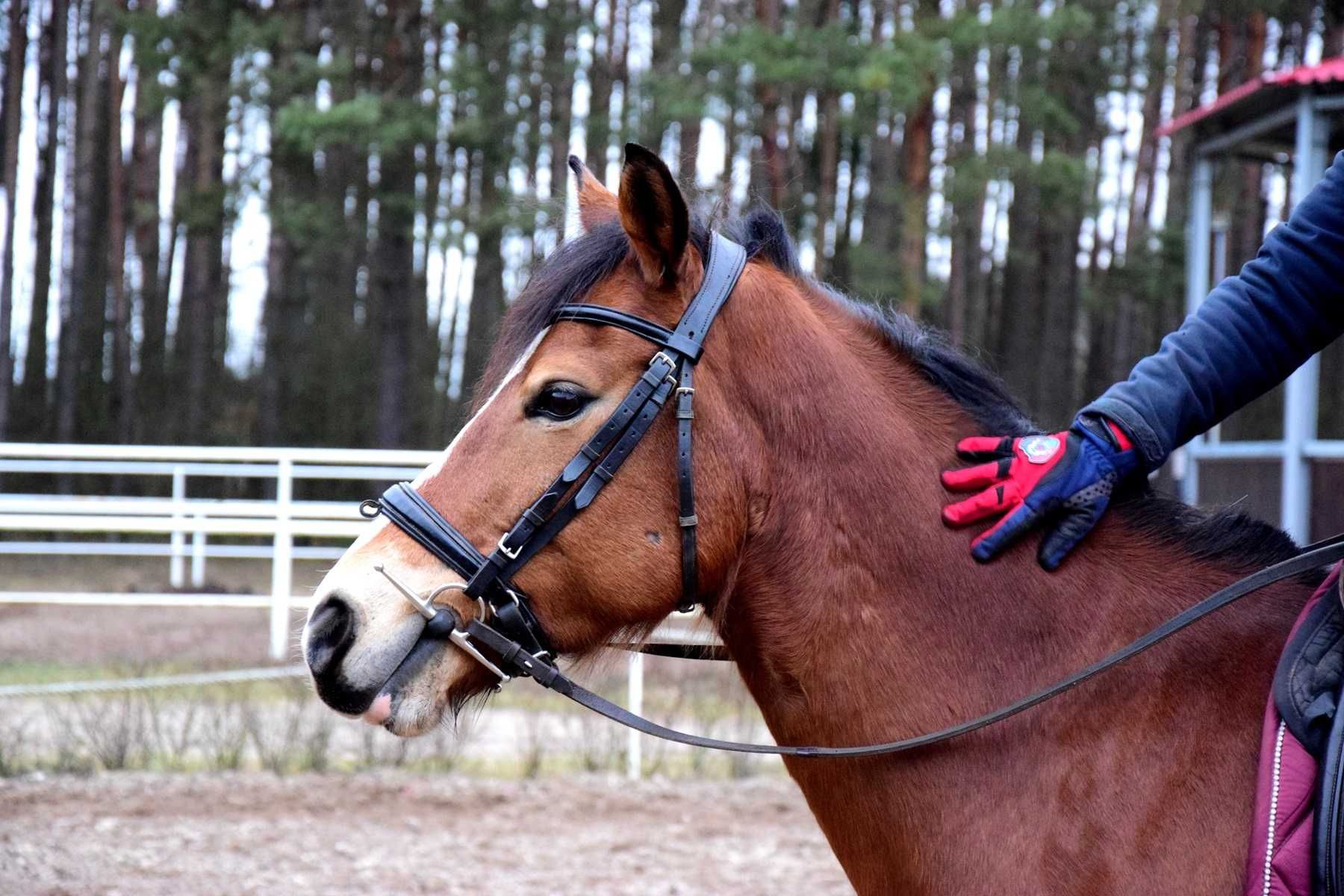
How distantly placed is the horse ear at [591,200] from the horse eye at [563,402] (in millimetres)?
406

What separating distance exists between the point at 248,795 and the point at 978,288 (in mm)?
21315

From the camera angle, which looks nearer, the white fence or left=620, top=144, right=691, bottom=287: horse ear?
left=620, top=144, right=691, bottom=287: horse ear

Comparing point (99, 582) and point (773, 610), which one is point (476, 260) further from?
point (773, 610)

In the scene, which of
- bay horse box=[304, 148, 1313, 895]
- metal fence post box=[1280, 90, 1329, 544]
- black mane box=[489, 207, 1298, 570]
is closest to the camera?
bay horse box=[304, 148, 1313, 895]

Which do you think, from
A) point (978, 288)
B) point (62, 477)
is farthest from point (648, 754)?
point (978, 288)

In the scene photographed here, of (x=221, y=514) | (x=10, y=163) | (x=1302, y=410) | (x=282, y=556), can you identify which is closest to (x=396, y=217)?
(x=10, y=163)

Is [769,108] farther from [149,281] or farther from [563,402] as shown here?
[149,281]

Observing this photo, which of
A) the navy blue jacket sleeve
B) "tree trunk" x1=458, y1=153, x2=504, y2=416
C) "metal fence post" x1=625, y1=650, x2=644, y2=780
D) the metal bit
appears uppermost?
"tree trunk" x1=458, y1=153, x2=504, y2=416

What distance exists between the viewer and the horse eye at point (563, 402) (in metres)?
2.12

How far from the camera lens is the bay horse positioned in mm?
1977

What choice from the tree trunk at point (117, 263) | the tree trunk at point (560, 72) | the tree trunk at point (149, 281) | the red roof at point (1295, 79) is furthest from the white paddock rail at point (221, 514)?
the tree trunk at point (149, 281)

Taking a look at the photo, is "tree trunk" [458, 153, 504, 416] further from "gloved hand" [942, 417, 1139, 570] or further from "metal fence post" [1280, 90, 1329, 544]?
"gloved hand" [942, 417, 1139, 570]

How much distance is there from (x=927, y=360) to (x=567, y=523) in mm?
827

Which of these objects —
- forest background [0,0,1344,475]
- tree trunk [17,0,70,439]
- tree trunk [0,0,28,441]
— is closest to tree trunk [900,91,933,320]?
forest background [0,0,1344,475]
